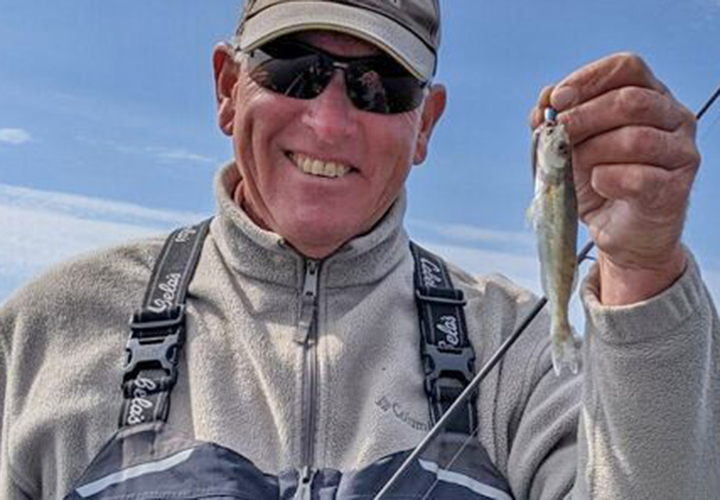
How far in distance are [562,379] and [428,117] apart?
1087 mm

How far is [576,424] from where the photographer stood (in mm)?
3266

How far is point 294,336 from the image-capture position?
3490 millimetres

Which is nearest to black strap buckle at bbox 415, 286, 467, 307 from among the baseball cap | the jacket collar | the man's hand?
the jacket collar

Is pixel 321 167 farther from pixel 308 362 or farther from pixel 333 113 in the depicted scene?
pixel 308 362

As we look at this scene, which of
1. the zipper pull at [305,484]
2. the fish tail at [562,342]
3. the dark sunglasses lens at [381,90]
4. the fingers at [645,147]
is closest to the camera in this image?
the fingers at [645,147]

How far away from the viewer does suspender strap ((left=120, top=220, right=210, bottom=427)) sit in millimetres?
3355

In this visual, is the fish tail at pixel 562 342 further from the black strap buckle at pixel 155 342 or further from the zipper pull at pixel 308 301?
the black strap buckle at pixel 155 342

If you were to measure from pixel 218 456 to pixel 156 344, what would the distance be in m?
0.39

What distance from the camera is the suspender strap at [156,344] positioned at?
336cm

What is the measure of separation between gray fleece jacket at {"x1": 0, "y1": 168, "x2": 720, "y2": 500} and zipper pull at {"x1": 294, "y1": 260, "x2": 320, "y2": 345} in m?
0.02

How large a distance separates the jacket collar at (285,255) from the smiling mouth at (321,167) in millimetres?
228

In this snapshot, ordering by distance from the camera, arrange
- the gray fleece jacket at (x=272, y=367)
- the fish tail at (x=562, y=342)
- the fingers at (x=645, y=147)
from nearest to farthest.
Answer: the fingers at (x=645, y=147)
the fish tail at (x=562, y=342)
the gray fleece jacket at (x=272, y=367)

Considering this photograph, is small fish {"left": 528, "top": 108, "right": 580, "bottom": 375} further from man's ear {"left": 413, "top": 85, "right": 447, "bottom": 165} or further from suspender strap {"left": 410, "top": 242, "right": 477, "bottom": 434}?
man's ear {"left": 413, "top": 85, "right": 447, "bottom": 165}

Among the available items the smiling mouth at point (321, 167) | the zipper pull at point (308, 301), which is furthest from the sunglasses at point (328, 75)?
the zipper pull at point (308, 301)
